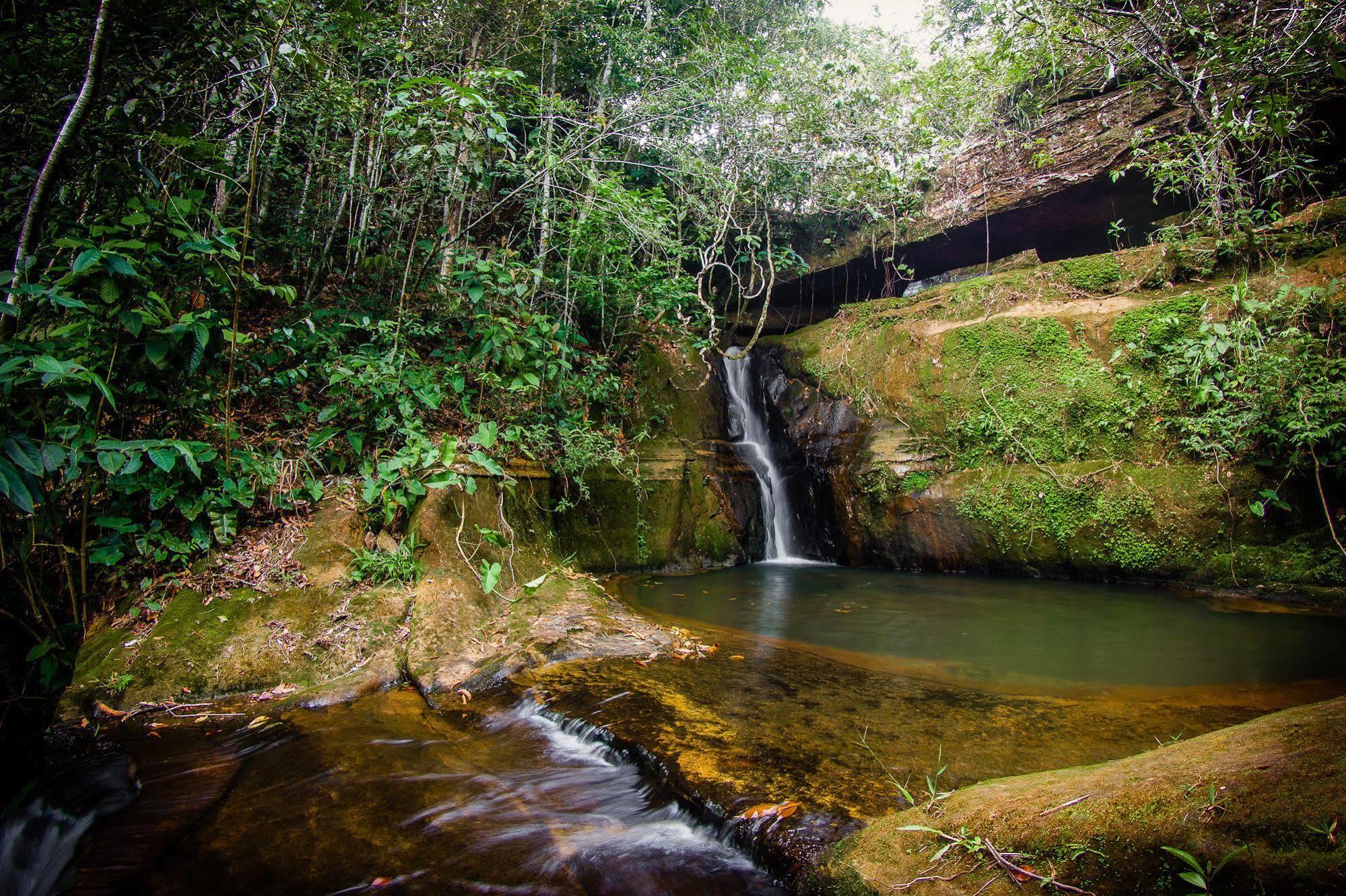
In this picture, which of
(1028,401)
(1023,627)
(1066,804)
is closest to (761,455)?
(1028,401)

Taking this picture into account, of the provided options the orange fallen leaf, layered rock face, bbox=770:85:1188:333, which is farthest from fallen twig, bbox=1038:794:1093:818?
layered rock face, bbox=770:85:1188:333

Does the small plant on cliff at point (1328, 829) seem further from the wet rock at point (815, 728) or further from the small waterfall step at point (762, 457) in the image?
the small waterfall step at point (762, 457)

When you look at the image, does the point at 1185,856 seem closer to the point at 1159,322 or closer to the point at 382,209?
the point at 382,209

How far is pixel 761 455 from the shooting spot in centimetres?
1102

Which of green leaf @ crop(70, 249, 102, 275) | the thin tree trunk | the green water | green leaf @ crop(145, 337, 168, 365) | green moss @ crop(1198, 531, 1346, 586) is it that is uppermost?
the thin tree trunk

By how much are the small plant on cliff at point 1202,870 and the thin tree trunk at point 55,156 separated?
3.68 meters

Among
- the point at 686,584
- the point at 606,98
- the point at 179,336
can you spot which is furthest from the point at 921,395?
the point at 179,336

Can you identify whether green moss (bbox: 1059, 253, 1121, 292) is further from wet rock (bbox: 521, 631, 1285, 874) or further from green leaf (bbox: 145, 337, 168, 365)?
green leaf (bbox: 145, 337, 168, 365)

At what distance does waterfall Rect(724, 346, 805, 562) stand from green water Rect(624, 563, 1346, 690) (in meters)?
2.04

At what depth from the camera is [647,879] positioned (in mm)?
1941

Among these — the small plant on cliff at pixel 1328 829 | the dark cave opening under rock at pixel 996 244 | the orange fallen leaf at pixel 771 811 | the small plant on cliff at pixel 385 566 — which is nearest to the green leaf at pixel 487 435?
the small plant on cliff at pixel 385 566

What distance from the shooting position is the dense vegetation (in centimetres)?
265

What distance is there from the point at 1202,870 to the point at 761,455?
9.79m

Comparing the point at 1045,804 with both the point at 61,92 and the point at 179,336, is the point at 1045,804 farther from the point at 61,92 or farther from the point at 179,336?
the point at 61,92
